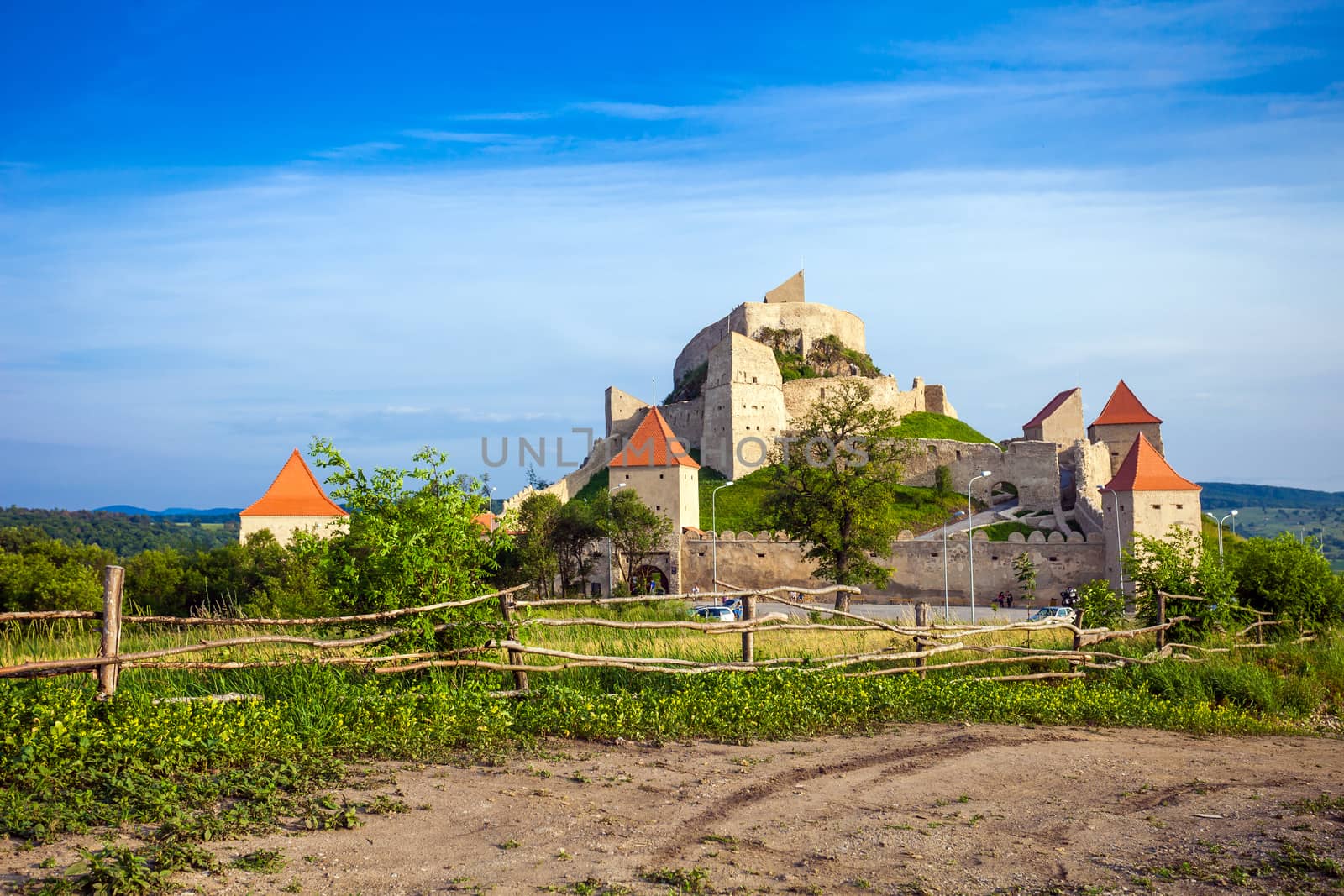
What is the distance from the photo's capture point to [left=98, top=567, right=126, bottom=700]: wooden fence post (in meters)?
6.70

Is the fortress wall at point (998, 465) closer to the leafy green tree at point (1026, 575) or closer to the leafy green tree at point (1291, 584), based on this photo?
the leafy green tree at point (1026, 575)

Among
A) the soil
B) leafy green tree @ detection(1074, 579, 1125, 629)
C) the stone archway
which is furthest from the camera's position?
the stone archway

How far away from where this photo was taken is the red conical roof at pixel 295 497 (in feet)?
161

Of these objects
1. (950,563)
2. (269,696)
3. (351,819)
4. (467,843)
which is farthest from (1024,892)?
(950,563)

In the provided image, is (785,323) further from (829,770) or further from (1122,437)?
(829,770)

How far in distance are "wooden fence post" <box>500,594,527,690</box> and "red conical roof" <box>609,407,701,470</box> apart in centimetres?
4014

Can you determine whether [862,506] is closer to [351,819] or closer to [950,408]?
[351,819]

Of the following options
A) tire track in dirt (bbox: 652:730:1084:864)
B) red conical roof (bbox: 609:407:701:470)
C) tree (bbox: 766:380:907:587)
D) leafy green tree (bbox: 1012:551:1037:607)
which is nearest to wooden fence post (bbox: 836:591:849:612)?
tree (bbox: 766:380:907:587)

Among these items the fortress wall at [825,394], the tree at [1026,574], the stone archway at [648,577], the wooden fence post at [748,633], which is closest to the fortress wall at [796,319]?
the fortress wall at [825,394]

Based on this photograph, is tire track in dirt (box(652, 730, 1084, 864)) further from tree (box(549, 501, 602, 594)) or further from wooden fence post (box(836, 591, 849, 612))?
tree (box(549, 501, 602, 594))

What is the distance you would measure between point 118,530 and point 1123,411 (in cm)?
8916

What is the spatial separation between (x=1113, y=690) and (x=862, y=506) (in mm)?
21156

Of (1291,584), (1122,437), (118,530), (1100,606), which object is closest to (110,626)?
(1100,606)

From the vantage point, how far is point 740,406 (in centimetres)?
6381
